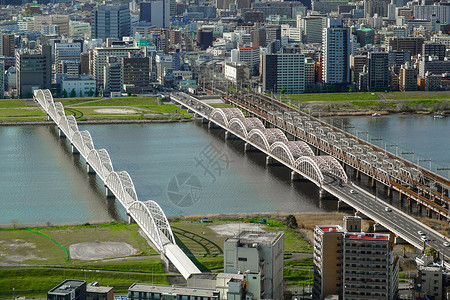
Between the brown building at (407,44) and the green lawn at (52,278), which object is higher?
the brown building at (407,44)

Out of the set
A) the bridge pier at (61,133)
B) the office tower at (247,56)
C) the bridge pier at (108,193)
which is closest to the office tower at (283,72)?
the office tower at (247,56)

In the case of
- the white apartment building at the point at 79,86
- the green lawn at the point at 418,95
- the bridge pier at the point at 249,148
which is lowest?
the bridge pier at the point at 249,148

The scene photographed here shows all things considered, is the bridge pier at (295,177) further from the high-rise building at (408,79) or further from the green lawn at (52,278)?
the high-rise building at (408,79)

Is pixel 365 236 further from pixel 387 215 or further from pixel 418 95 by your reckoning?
pixel 418 95

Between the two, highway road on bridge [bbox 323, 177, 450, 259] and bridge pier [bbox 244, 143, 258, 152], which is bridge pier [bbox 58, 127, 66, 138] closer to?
bridge pier [bbox 244, 143, 258, 152]

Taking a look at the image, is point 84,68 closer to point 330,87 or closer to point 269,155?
point 330,87

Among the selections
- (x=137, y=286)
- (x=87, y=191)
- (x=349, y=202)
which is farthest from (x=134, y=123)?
(x=137, y=286)
